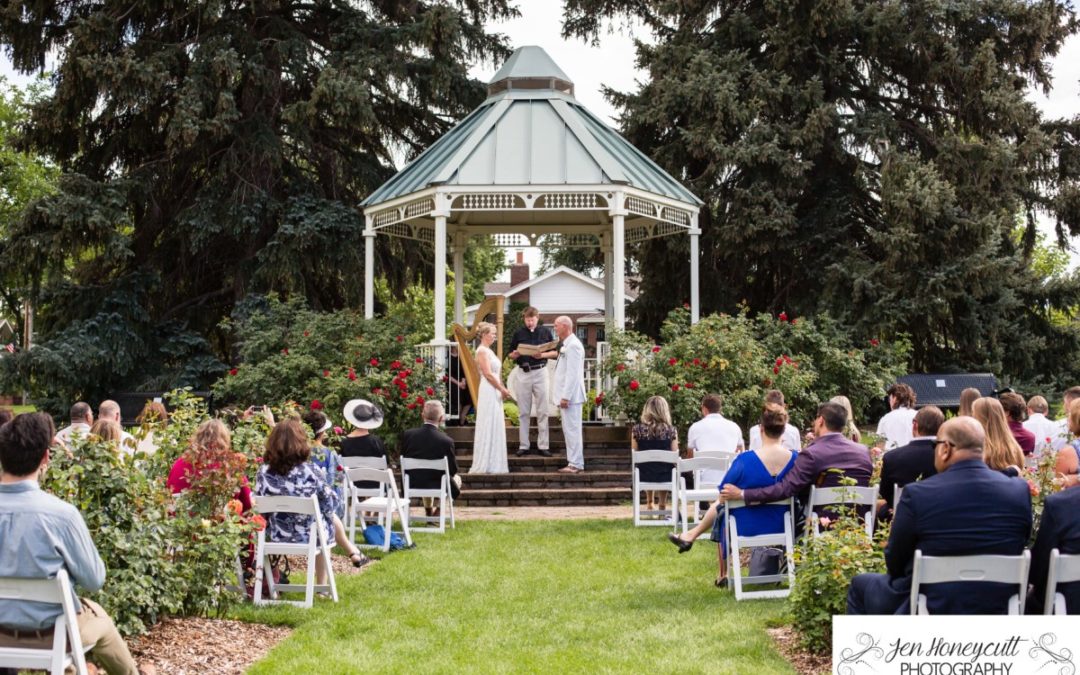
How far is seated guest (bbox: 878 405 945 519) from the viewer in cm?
820

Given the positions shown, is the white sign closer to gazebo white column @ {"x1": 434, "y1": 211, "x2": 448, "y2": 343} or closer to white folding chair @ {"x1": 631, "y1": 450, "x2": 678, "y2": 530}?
white folding chair @ {"x1": 631, "y1": 450, "x2": 678, "y2": 530}

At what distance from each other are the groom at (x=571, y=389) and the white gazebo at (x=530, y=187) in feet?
5.98

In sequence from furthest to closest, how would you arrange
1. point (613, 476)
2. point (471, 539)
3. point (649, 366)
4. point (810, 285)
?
point (810, 285), point (649, 366), point (613, 476), point (471, 539)

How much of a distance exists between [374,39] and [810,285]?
9.26m

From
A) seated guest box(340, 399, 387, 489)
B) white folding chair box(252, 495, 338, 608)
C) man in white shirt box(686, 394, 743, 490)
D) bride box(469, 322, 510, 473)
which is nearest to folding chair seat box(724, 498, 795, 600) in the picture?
white folding chair box(252, 495, 338, 608)

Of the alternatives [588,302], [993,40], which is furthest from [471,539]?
[588,302]

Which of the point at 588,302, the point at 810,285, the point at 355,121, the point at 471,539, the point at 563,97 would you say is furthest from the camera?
the point at 588,302

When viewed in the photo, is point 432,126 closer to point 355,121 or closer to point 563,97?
point 355,121

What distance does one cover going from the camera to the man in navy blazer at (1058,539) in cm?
576

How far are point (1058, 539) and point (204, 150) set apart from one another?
18.7 meters

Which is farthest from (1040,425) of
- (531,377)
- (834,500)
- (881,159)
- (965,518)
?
(881,159)

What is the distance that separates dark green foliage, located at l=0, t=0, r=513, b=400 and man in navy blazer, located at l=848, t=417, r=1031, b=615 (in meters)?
15.9

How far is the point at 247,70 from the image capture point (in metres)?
21.1

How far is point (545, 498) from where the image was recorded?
14.8m
